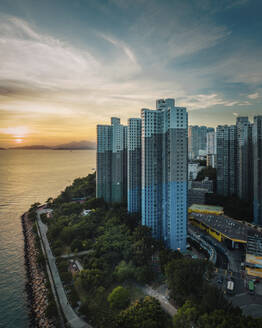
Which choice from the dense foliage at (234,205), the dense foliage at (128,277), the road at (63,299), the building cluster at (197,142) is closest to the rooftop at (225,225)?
the dense foliage at (234,205)

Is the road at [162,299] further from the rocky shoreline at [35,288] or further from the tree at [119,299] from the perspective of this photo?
the rocky shoreline at [35,288]

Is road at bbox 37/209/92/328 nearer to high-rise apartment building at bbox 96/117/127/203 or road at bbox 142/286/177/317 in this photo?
road at bbox 142/286/177/317

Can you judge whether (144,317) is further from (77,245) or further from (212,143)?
(212,143)

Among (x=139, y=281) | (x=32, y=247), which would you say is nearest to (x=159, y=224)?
(x=139, y=281)

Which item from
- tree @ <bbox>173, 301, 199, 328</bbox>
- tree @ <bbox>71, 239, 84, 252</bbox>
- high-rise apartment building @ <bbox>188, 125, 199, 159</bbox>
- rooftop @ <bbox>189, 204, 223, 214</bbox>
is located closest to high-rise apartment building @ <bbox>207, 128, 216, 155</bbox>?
high-rise apartment building @ <bbox>188, 125, 199, 159</bbox>

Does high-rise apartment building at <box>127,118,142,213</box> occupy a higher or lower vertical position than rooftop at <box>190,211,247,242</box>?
higher

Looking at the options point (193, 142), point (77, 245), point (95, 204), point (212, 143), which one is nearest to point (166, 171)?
point (77, 245)
